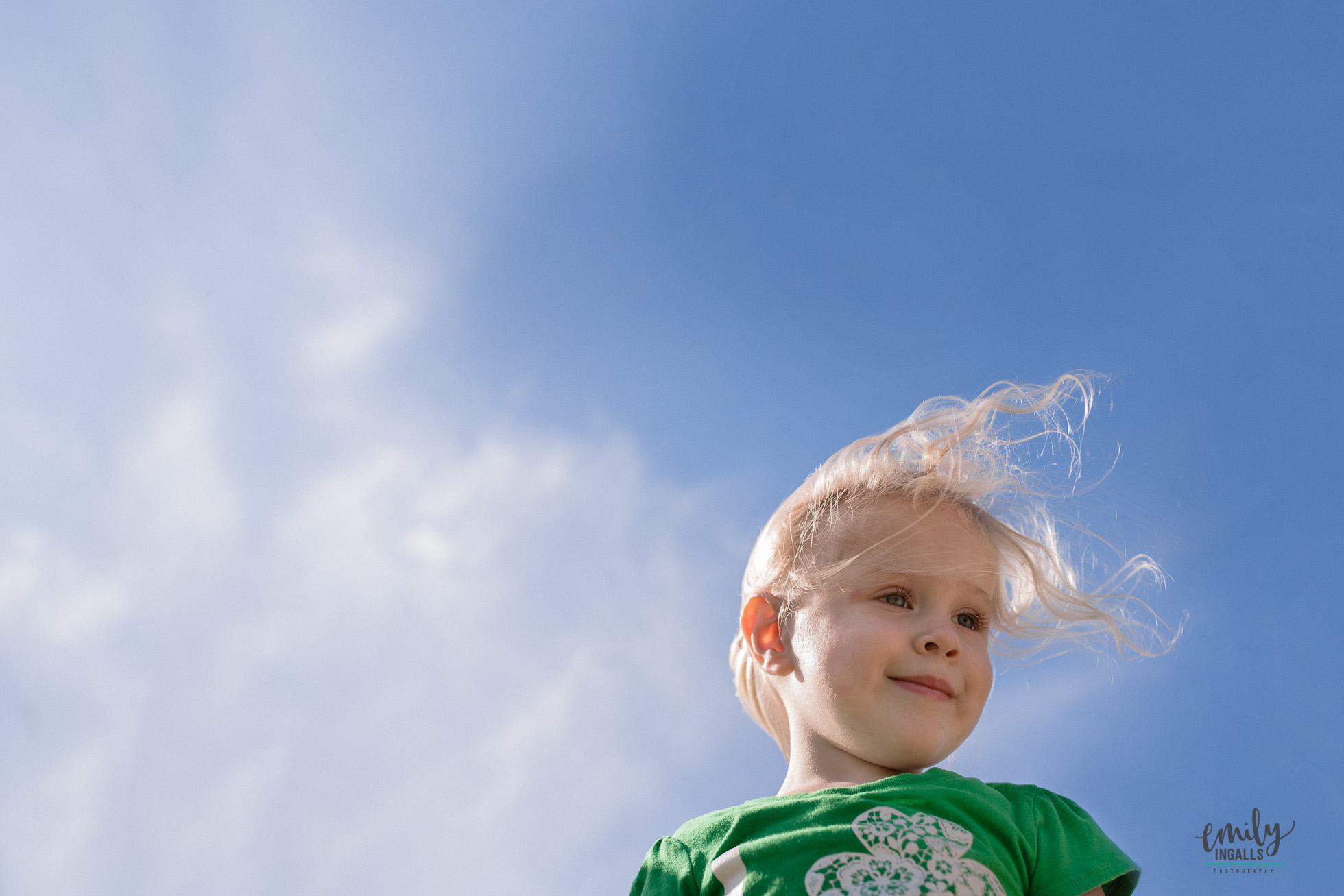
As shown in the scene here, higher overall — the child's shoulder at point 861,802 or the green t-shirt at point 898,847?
the child's shoulder at point 861,802

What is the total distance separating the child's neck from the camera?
3012mm

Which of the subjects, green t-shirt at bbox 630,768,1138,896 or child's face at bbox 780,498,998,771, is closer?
green t-shirt at bbox 630,768,1138,896

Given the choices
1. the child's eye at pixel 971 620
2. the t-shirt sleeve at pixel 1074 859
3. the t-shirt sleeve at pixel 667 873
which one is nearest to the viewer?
the t-shirt sleeve at pixel 1074 859

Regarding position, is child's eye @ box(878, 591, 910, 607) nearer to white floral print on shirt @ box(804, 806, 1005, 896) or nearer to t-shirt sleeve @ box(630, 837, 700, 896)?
white floral print on shirt @ box(804, 806, 1005, 896)

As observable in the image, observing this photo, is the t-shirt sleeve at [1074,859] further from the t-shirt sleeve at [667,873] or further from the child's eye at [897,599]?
the t-shirt sleeve at [667,873]

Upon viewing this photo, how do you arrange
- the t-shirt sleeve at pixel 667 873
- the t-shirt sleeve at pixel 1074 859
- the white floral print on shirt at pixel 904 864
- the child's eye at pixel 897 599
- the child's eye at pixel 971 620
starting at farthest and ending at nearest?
the child's eye at pixel 971 620 < the child's eye at pixel 897 599 < the t-shirt sleeve at pixel 667 873 < the t-shirt sleeve at pixel 1074 859 < the white floral print on shirt at pixel 904 864

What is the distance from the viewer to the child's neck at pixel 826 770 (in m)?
3.01

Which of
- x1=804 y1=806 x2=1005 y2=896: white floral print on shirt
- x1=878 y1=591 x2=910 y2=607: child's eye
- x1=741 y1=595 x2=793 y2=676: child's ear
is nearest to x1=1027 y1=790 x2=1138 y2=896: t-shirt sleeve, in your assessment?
x1=804 y1=806 x2=1005 y2=896: white floral print on shirt

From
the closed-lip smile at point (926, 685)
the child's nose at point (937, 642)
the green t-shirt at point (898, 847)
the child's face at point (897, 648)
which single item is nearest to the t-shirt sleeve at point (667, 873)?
the green t-shirt at point (898, 847)

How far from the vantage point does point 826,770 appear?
10.1ft

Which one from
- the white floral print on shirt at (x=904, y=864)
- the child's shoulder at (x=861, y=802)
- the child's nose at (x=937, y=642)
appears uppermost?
the child's nose at (x=937, y=642)

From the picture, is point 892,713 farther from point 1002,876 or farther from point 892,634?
point 1002,876

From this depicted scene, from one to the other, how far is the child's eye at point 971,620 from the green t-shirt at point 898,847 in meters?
0.52

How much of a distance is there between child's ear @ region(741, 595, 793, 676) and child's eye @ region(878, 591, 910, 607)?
40 cm
